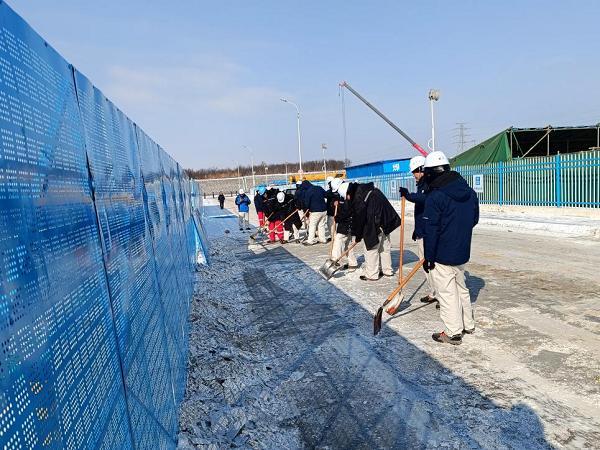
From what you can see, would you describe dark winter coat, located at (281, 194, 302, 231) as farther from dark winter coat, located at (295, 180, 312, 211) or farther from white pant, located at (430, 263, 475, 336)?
white pant, located at (430, 263, 475, 336)

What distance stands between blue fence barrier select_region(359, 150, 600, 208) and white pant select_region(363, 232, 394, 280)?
10.3 meters

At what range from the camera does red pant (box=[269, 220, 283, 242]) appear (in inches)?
579

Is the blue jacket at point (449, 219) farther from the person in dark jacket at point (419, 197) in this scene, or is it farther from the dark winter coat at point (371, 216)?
the dark winter coat at point (371, 216)

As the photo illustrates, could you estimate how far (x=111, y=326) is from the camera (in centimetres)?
202

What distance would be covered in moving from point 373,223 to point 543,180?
12244 millimetres

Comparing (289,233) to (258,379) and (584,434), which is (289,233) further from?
(584,434)

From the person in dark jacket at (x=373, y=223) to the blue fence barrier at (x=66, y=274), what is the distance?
17.6 ft

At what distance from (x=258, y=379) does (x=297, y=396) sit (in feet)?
1.73

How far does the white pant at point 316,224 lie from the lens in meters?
13.3

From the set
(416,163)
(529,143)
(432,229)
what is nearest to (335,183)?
(416,163)

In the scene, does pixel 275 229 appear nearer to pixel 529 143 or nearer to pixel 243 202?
pixel 243 202

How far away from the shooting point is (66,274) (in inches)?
61.9

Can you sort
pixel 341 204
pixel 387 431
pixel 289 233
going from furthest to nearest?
pixel 289 233, pixel 341 204, pixel 387 431

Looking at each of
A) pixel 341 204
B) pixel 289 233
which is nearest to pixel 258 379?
pixel 341 204
